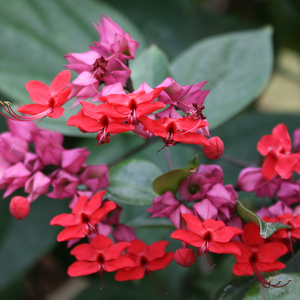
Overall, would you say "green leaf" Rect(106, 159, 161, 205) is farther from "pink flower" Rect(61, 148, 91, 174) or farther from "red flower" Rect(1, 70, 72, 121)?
"red flower" Rect(1, 70, 72, 121)

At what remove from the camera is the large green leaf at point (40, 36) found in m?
0.88

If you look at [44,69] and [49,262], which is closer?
[44,69]

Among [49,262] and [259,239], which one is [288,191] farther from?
[49,262]

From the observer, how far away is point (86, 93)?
46 cm

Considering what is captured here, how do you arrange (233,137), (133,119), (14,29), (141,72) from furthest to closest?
1. (233,137)
2. (14,29)
3. (141,72)
4. (133,119)

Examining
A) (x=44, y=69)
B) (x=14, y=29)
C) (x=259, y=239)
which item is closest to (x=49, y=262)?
(x=44, y=69)

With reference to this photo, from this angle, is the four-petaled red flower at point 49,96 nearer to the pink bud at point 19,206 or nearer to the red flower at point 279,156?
the pink bud at point 19,206

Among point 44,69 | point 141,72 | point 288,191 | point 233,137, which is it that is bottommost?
point 233,137

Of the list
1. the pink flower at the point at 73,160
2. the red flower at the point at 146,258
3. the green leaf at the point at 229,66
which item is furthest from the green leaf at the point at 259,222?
the green leaf at the point at 229,66

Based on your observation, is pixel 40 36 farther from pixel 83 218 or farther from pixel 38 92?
pixel 83 218

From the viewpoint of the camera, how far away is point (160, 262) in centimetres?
49

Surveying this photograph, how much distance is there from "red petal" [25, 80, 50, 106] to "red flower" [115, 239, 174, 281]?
242 mm

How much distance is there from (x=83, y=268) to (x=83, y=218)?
0.24 feet

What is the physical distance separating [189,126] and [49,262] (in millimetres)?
885
